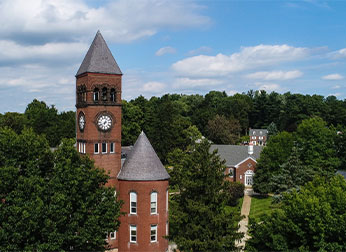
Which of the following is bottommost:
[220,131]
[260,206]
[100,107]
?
[260,206]

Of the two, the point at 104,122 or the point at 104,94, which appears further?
the point at 104,94

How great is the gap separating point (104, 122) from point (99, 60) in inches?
226

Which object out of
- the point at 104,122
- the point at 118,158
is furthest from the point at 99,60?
the point at 118,158

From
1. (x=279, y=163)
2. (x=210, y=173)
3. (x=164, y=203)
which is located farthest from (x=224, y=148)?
(x=210, y=173)

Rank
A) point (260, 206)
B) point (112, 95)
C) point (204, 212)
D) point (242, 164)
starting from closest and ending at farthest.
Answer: point (204, 212), point (112, 95), point (260, 206), point (242, 164)

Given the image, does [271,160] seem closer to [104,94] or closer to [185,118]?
[104,94]

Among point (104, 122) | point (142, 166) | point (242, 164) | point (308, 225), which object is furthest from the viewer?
point (242, 164)

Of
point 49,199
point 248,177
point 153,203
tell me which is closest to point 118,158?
point 153,203

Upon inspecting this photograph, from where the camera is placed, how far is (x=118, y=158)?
32.8 metres

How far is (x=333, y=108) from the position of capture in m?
107

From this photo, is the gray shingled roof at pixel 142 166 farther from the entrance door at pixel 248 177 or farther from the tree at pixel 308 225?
the entrance door at pixel 248 177

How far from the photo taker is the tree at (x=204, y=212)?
2245 centimetres

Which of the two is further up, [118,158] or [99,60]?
[99,60]

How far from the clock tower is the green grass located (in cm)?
2158
